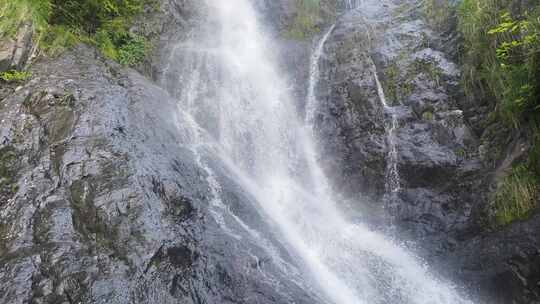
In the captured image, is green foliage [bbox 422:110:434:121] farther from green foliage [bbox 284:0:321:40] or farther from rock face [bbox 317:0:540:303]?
green foliage [bbox 284:0:321:40]

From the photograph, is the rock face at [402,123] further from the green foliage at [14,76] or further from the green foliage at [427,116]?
the green foliage at [14,76]

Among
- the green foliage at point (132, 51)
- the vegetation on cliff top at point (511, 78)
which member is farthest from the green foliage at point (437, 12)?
the green foliage at point (132, 51)

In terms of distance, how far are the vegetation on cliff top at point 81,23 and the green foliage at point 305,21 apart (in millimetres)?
3989

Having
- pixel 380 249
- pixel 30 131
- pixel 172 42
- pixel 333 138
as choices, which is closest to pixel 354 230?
pixel 380 249

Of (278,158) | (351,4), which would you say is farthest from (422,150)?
(351,4)

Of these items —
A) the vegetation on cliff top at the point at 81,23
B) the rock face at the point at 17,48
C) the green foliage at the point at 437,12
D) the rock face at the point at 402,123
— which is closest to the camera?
the rock face at the point at 17,48

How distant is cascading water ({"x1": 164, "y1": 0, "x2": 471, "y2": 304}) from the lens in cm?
577

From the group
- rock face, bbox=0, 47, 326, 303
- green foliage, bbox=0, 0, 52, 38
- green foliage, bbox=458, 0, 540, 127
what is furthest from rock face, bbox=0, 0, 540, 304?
green foliage, bbox=458, 0, 540, 127

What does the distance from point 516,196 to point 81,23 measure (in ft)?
28.4

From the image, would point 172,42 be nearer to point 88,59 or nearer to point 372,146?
point 88,59

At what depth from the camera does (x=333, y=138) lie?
8.51 m

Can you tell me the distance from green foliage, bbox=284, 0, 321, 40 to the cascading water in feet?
2.42

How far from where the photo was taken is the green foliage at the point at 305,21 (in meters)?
10.8

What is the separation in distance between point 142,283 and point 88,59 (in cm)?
482
